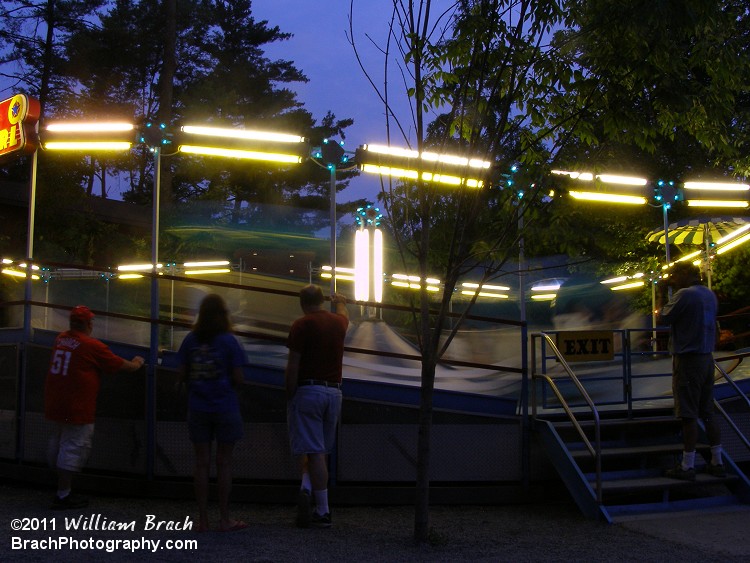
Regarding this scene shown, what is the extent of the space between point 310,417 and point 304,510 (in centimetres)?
69

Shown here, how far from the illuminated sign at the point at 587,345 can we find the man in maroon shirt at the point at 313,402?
2518 millimetres

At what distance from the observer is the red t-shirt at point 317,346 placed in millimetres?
5941

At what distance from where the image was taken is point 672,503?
679 cm

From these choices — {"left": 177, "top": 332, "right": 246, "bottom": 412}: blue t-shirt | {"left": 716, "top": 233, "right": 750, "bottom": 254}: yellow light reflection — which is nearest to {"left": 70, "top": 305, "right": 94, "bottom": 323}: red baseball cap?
{"left": 177, "top": 332, "right": 246, "bottom": 412}: blue t-shirt

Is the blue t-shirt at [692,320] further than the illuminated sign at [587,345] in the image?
No

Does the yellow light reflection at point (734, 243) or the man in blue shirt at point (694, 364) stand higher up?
the yellow light reflection at point (734, 243)

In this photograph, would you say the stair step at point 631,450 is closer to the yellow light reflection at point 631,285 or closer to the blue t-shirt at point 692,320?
the blue t-shirt at point 692,320

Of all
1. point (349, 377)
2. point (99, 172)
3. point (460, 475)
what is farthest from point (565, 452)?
point (99, 172)

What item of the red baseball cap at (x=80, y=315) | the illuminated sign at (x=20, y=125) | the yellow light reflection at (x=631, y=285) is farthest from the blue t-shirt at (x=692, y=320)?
the yellow light reflection at (x=631, y=285)

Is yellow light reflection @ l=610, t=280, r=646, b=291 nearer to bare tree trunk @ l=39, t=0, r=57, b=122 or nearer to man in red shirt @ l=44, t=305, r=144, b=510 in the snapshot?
man in red shirt @ l=44, t=305, r=144, b=510

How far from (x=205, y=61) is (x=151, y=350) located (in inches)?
1125

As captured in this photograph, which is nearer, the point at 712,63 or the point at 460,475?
the point at 460,475

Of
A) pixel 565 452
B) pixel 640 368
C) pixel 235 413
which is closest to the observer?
pixel 235 413

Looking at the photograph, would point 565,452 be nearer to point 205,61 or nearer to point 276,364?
point 276,364
